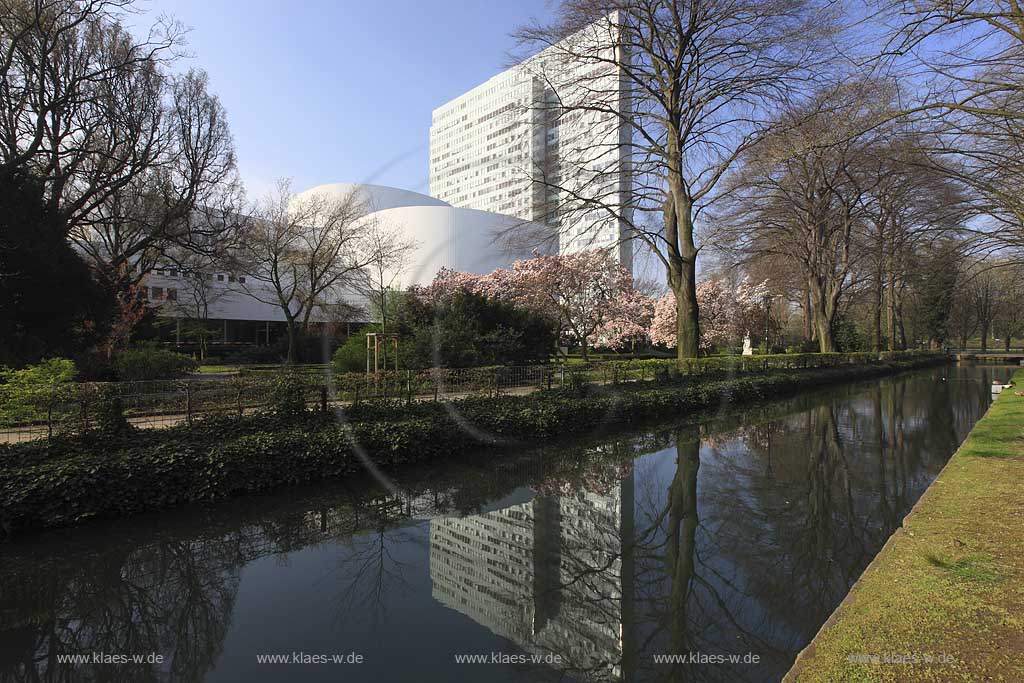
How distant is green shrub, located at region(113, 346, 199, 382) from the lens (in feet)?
57.9

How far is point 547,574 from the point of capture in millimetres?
4953

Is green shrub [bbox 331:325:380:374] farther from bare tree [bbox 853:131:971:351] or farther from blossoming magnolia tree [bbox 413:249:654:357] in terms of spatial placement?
bare tree [bbox 853:131:971:351]

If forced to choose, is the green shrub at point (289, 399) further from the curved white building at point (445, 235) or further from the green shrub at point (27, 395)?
the curved white building at point (445, 235)

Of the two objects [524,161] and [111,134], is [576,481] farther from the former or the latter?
[111,134]

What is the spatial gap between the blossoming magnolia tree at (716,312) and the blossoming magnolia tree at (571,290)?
4.09 meters

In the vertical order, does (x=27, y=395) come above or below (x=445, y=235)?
below

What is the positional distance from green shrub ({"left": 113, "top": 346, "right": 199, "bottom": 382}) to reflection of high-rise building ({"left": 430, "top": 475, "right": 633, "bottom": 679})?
15.5 m

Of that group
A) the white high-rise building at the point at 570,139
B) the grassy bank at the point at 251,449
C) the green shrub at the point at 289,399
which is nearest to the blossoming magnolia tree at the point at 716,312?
the white high-rise building at the point at 570,139

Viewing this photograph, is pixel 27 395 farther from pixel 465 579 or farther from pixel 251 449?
pixel 465 579

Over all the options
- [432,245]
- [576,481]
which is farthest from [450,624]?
[432,245]

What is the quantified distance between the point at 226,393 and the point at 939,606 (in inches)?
421

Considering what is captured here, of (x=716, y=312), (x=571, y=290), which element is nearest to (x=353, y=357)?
(x=571, y=290)

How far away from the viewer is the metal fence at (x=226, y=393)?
28.0 feet

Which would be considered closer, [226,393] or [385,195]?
[226,393]
